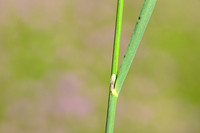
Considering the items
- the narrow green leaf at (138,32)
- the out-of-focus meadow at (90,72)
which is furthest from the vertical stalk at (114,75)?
the out-of-focus meadow at (90,72)

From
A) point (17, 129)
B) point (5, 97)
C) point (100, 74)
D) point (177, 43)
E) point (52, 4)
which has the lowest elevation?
point (17, 129)

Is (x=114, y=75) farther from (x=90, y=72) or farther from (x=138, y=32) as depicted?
(x=90, y=72)

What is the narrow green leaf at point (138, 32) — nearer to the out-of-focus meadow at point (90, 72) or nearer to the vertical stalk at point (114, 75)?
the vertical stalk at point (114, 75)

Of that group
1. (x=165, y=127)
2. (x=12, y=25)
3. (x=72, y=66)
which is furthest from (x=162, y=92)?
(x=12, y=25)

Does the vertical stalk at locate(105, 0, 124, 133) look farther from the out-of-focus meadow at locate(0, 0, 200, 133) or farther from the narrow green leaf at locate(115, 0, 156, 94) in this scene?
the out-of-focus meadow at locate(0, 0, 200, 133)

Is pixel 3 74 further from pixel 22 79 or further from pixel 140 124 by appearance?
pixel 140 124

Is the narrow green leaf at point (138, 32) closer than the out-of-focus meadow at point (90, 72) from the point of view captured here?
Yes

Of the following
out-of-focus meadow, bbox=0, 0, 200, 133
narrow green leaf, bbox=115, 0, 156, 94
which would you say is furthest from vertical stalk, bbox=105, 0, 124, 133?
out-of-focus meadow, bbox=0, 0, 200, 133

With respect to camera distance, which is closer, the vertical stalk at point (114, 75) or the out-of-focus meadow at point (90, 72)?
the vertical stalk at point (114, 75)
